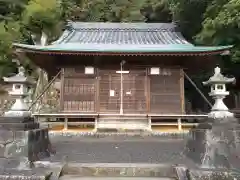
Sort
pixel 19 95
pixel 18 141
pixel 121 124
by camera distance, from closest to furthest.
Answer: pixel 18 141 < pixel 19 95 < pixel 121 124

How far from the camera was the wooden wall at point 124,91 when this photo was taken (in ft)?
45.1

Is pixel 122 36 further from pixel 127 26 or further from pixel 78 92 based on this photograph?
pixel 78 92

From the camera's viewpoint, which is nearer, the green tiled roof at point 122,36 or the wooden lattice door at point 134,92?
the wooden lattice door at point 134,92

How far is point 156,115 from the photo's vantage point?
12.9m

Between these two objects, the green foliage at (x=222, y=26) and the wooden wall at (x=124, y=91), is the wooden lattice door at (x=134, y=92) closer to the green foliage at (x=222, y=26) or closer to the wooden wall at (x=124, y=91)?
the wooden wall at (x=124, y=91)

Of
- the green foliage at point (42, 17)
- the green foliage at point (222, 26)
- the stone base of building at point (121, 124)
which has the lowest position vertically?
the stone base of building at point (121, 124)

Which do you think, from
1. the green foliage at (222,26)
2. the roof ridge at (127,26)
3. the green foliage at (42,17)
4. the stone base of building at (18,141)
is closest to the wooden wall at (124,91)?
the green foliage at (222,26)

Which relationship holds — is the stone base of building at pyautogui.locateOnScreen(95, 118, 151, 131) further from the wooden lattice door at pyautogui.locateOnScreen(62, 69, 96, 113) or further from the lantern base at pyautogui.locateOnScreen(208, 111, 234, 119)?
the lantern base at pyautogui.locateOnScreen(208, 111, 234, 119)

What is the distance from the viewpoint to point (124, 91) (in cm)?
1389

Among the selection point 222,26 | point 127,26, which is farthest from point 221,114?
point 127,26

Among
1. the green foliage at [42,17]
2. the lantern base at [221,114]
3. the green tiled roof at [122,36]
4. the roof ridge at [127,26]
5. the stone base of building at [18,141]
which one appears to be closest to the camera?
the stone base of building at [18,141]

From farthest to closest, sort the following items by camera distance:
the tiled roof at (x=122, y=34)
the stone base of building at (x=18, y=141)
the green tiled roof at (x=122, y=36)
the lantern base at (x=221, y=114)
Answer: the tiled roof at (x=122, y=34)
the green tiled roof at (x=122, y=36)
the lantern base at (x=221, y=114)
the stone base of building at (x=18, y=141)

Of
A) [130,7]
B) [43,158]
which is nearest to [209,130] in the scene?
[43,158]

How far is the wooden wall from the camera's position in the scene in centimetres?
1373
